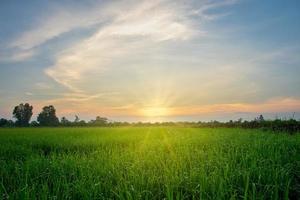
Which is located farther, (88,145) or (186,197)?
(88,145)

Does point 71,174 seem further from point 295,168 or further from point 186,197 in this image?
point 295,168

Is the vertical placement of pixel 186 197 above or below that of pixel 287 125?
below

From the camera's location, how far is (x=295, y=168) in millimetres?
6289

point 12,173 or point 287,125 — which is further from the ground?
point 287,125

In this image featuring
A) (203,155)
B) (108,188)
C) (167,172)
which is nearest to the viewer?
(108,188)

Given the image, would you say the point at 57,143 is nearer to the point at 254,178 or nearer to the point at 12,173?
the point at 12,173

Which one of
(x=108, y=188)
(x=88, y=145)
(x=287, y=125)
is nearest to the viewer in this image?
(x=108, y=188)

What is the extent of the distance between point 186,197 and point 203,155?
126 inches

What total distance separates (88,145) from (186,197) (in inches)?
348

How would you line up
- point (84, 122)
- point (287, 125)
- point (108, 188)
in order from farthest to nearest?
point (84, 122), point (287, 125), point (108, 188)

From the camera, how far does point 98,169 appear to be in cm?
664

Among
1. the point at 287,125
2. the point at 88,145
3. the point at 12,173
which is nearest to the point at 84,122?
the point at 287,125

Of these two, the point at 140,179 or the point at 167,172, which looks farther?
Answer: the point at 167,172

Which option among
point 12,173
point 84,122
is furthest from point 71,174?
point 84,122
